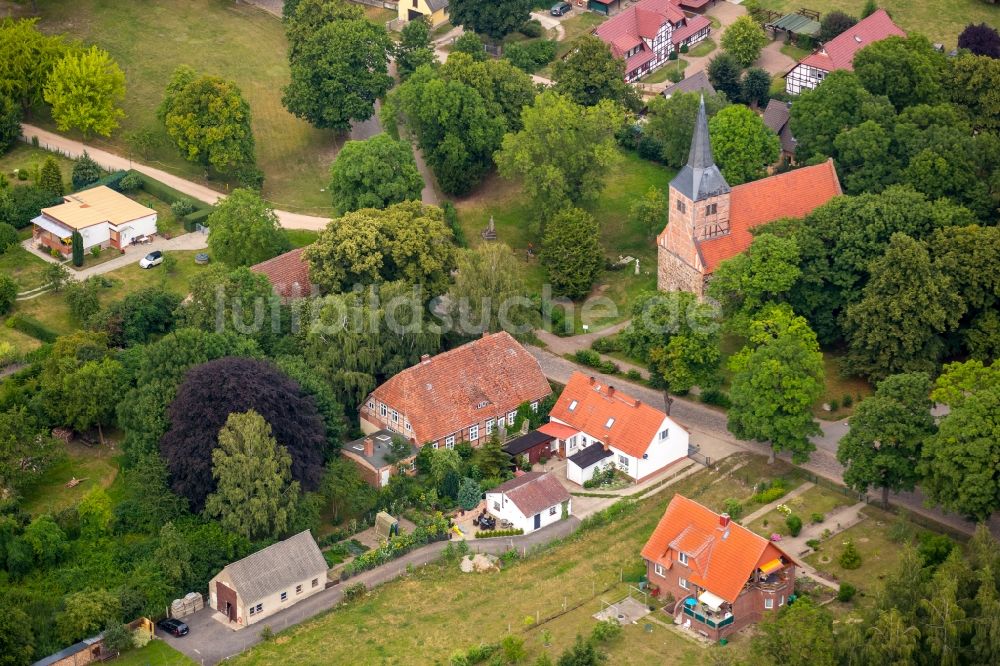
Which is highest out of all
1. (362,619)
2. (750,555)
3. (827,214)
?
(827,214)

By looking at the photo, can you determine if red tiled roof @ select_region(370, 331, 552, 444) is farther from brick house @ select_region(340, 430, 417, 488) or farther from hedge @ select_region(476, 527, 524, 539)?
hedge @ select_region(476, 527, 524, 539)

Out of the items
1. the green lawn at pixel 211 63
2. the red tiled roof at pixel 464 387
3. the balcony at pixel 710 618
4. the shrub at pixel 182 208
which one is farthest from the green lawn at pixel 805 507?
the shrub at pixel 182 208

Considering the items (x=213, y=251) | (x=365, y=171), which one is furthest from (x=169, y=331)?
(x=365, y=171)

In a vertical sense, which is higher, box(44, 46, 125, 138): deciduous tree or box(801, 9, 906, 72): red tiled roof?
box(801, 9, 906, 72): red tiled roof

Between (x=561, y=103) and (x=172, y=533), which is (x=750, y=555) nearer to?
(x=172, y=533)

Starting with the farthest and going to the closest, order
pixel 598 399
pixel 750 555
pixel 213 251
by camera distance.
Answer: pixel 213 251 < pixel 598 399 < pixel 750 555

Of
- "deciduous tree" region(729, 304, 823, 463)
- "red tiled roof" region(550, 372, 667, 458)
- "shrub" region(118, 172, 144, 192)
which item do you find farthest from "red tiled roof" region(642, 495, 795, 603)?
"shrub" region(118, 172, 144, 192)
